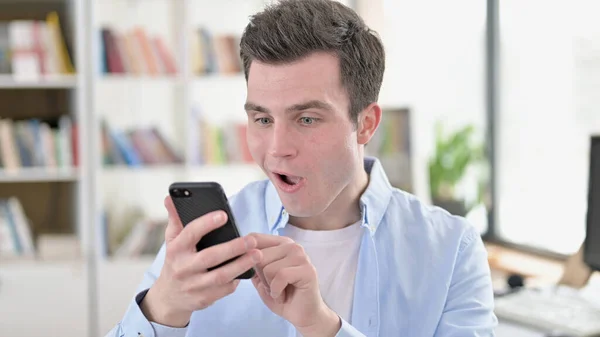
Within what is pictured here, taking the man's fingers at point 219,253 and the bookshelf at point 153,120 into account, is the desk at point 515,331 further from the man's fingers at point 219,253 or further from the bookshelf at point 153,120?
the bookshelf at point 153,120

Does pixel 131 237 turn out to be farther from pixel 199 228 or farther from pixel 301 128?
pixel 199 228

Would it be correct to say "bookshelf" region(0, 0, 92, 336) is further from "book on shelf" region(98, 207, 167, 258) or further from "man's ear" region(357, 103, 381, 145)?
"man's ear" region(357, 103, 381, 145)

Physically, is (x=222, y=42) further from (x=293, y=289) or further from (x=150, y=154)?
(x=293, y=289)

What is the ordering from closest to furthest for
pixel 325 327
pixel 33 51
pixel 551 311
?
1. pixel 325 327
2. pixel 551 311
3. pixel 33 51

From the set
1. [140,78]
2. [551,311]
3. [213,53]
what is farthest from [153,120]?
[551,311]

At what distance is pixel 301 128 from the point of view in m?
1.58

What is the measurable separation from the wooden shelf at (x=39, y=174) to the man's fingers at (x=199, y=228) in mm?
2879

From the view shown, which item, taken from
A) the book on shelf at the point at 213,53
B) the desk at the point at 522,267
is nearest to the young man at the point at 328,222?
the desk at the point at 522,267

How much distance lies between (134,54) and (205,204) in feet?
9.47

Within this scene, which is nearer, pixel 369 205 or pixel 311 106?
pixel 311 106

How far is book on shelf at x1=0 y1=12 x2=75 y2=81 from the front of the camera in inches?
157

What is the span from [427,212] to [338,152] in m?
0.30

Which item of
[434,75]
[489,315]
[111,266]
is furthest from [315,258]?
[434,75]

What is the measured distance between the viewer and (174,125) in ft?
14.1
